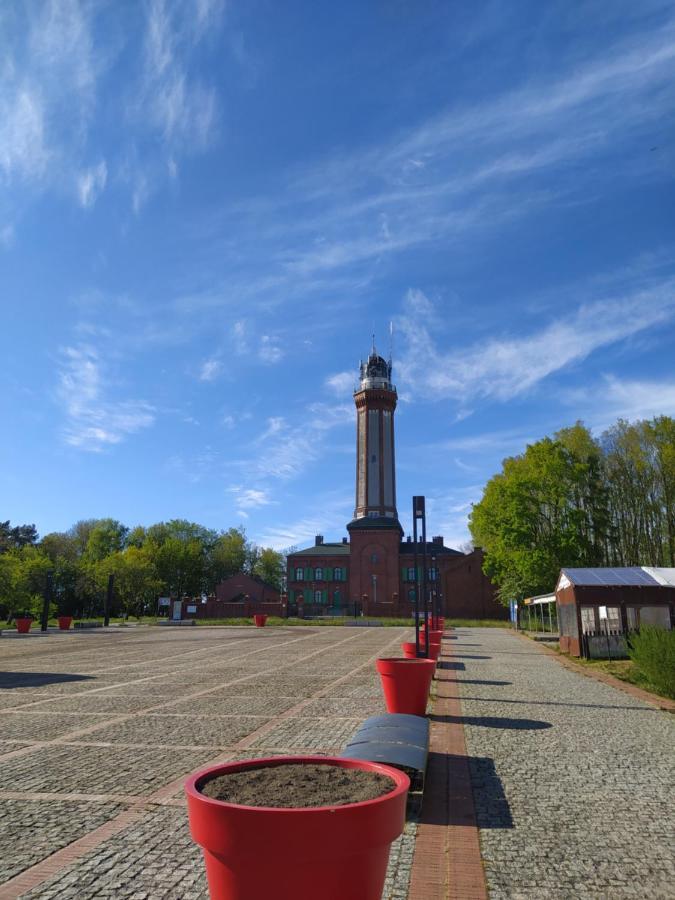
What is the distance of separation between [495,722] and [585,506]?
112 feet

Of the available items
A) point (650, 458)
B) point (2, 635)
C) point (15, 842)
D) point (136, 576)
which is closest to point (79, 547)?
point (136, 576)

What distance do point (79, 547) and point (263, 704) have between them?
8825 centimetres

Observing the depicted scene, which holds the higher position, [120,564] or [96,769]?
[120,564]

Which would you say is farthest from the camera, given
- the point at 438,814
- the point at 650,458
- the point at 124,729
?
the point at 650,458

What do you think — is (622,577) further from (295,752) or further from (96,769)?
(96,769)

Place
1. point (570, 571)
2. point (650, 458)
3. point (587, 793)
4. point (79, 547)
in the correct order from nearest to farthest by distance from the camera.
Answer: point (587, 793), point (570, 571), point (650, 458), point (79, 547)

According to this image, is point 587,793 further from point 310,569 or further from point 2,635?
point 310,569

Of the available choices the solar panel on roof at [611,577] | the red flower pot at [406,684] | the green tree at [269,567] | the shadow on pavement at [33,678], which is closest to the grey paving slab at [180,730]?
the red flower pot at [406,684]

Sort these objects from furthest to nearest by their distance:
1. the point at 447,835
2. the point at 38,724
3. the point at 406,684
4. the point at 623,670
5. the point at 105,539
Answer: the point at 105,539 → the point at 623,670 → the point at 38,724 → the point at 406,684 → the point at 447,835

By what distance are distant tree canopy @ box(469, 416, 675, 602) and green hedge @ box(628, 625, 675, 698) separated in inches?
966

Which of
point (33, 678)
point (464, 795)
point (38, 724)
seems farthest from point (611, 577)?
point (38, 724)

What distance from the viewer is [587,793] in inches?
235

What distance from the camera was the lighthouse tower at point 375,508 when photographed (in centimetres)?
6969

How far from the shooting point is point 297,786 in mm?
3285
